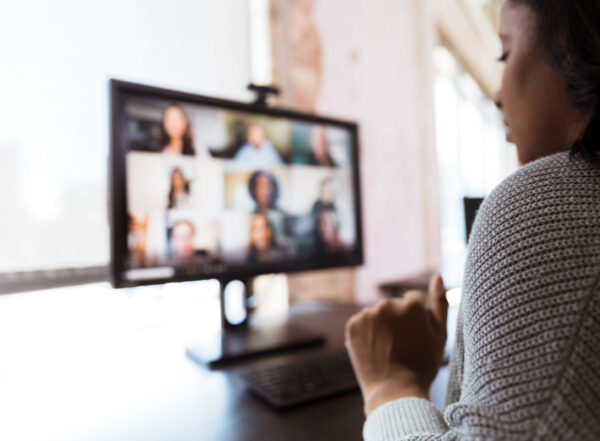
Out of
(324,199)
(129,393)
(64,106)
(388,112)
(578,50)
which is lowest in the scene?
(129,393)

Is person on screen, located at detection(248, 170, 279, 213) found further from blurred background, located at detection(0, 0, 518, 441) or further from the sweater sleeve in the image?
the sweater sleeve

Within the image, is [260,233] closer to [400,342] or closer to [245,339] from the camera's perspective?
[245,339]

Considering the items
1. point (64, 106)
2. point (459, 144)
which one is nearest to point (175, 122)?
point (64, 106)

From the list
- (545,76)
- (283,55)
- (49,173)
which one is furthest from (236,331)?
(283,55)

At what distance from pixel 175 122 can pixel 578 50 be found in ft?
2.10

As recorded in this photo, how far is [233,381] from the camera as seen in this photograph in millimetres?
667

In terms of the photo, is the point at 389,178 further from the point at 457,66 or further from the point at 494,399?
the point at 457,66

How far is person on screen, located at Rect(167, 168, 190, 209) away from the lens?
794 mm

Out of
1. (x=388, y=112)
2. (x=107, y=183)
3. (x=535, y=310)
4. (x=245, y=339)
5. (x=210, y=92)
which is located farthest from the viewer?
→ (x=388, y=112)

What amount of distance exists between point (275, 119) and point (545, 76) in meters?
0.56

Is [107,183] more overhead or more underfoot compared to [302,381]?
more overhead

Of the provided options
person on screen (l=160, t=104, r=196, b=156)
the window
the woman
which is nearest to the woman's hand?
the woman

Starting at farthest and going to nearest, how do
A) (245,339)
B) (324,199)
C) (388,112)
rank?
1. (388,112)
2. (324,199)
3. (245,339)

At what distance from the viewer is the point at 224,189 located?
0.86 metres
